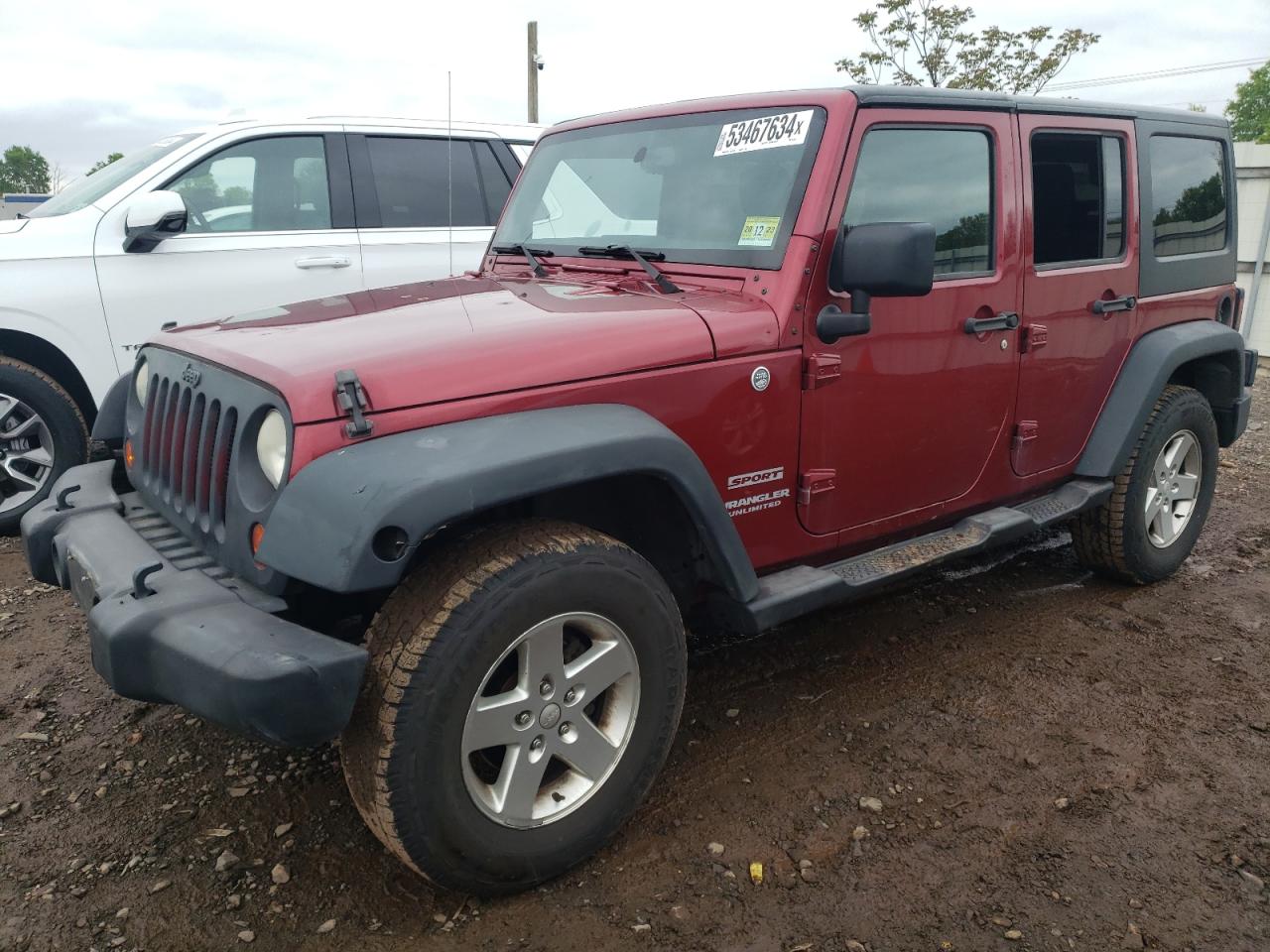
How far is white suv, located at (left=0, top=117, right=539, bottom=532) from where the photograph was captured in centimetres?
466

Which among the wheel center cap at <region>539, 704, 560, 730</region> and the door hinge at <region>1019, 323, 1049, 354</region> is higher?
the door hinge at <region>1019, 323, 1049, 354</region>

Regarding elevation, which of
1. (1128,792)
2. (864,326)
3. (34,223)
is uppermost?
(34,223)

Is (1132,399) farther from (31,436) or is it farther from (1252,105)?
(1252,105)

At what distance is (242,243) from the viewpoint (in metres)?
5.14

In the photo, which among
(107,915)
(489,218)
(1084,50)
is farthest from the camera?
(1084,50)

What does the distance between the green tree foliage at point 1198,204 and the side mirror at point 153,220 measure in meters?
4.42

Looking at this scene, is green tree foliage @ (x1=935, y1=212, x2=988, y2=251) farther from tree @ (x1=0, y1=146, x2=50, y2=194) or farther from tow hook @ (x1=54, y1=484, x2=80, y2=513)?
tree @ (x1=0, y1=146, x2=50, y2=194)

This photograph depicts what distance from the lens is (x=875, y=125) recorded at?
2.91 metres

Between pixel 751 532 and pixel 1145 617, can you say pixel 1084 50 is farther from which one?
pixel 751 532

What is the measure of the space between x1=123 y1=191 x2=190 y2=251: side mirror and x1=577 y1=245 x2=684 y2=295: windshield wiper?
258 cm

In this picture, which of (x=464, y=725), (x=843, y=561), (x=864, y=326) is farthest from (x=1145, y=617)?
(x=464, y=725)

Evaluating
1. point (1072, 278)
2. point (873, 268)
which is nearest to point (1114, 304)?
point (1072, 278)

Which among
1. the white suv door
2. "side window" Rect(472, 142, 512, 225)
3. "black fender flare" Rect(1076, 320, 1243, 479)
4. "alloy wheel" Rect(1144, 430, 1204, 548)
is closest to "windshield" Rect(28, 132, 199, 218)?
the white suv door

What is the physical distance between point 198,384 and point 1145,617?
3.68m
